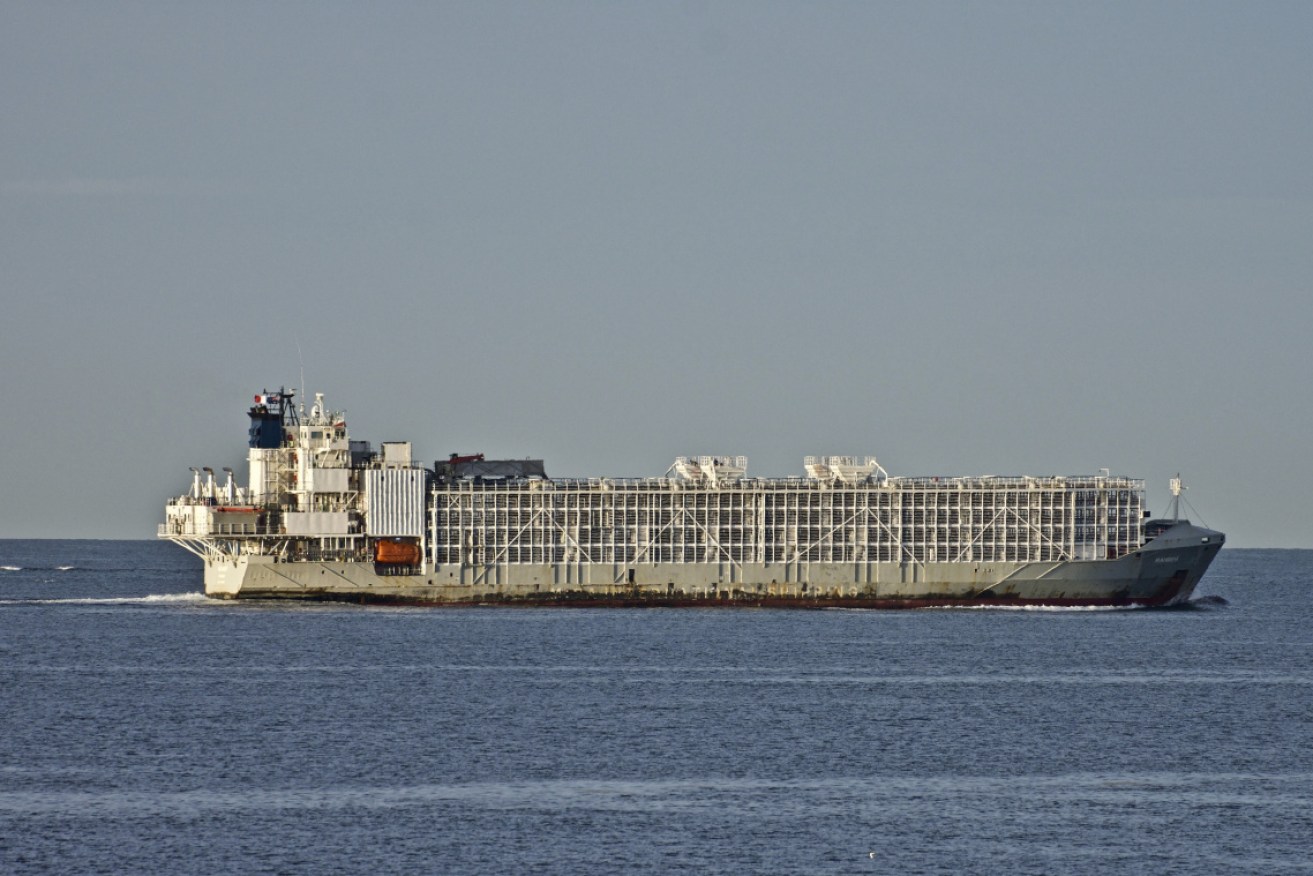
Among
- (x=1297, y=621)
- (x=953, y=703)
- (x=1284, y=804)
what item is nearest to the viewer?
(x=1284, y=804)

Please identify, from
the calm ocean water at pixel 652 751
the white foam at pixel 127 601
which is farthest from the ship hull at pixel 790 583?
the white foam at pixel 127 601

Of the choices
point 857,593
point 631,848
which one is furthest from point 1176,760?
point 857,593

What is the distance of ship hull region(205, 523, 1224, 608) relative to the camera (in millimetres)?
134875

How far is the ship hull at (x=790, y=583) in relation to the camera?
135 metres

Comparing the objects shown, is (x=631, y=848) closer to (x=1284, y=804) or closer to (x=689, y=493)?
(x=1284, y=804)

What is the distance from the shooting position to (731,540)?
13612 centimetres

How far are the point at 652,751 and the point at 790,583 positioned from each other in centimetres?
6352

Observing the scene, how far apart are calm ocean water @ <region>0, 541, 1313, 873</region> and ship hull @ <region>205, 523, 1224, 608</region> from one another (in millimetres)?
12136

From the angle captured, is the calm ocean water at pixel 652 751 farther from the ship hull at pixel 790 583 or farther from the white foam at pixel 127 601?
the white foam at pixel 127 601

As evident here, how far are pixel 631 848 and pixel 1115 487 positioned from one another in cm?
8576

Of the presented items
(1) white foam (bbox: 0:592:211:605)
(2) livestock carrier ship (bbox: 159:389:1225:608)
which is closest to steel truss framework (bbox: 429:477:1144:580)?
(2) livestock carrier ship (bbox: 159:389:1225:608)

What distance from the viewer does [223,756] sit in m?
71.9

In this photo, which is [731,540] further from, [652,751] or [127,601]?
[652,751]

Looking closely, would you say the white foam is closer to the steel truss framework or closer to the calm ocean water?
the calm ocean water
